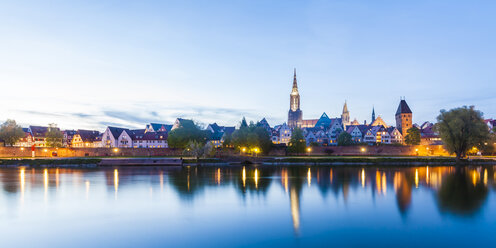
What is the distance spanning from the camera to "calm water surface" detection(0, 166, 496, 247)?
12291 millimetres

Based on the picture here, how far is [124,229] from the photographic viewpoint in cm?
1373

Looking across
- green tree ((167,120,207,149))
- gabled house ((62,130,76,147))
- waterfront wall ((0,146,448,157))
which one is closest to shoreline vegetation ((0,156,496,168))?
waterfront wall ((0,146,448,157))

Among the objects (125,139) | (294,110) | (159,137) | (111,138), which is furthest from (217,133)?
(294,110)

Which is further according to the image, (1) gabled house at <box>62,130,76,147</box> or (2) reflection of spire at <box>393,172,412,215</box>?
(1) gabled house at <box>62,130,76,147</box>

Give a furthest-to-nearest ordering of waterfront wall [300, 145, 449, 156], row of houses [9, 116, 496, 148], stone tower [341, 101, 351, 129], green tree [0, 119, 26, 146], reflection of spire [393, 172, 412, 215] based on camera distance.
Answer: stone tower [341, 101, 351, 129] → row of houses [9, 116, 496, 148] → green tree [0, 119, 26, 146] → waterfront wall [300, 145, 449, 156] → reflection of spire [393, 172, 412, 215]

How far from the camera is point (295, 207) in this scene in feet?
59.8

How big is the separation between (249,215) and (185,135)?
50.4 m

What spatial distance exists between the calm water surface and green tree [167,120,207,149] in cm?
3871

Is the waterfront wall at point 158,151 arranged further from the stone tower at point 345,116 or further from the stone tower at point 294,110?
the stone tower at point 345,116

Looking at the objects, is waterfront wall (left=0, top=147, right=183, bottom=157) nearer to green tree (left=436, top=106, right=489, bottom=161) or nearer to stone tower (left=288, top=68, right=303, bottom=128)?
green tree (left=436, top=106, right=489, bottom=161)

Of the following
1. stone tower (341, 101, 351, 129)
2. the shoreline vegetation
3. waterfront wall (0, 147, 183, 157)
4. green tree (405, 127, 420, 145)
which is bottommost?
the shoreline vegetation

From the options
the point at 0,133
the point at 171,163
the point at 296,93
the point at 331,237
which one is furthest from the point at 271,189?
the point at 296,93

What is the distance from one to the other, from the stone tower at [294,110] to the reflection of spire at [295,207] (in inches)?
5297

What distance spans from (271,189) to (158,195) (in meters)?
7.56
